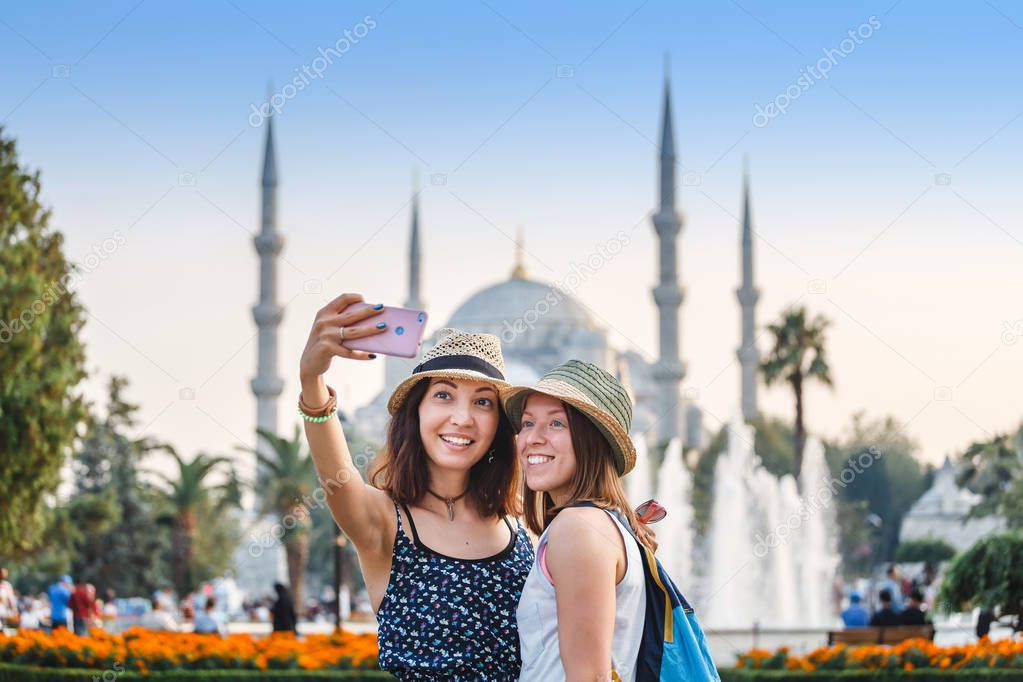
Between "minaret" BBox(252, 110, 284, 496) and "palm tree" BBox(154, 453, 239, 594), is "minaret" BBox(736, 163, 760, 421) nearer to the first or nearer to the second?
"minaret" BBox(252, 110, 284, 496)

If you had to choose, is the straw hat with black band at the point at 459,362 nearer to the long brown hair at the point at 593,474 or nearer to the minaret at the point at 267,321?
the long brown hair at the point at 593,474

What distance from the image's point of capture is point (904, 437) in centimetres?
5806

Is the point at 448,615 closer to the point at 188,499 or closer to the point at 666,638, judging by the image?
the point at 666,638

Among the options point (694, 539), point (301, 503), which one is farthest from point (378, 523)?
point (694, 539)

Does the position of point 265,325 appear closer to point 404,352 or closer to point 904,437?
point 904,437

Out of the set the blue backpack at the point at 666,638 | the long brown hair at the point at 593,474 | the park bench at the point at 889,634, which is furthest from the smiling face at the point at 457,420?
the park bench at the point at 889,634

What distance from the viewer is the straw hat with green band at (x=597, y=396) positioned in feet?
9.40

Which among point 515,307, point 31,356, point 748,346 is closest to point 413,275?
point 515,307

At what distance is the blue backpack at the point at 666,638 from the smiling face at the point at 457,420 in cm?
52

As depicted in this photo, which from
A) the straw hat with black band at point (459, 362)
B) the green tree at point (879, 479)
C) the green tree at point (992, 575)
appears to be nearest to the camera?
the straw hat with black band at point (459, 362)

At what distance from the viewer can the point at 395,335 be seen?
289cm

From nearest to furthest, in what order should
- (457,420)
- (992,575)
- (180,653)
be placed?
(457,420), (180,653), (992,575)

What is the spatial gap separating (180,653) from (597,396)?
602 centimetres

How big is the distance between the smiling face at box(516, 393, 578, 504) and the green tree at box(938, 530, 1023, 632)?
682 centimetres
